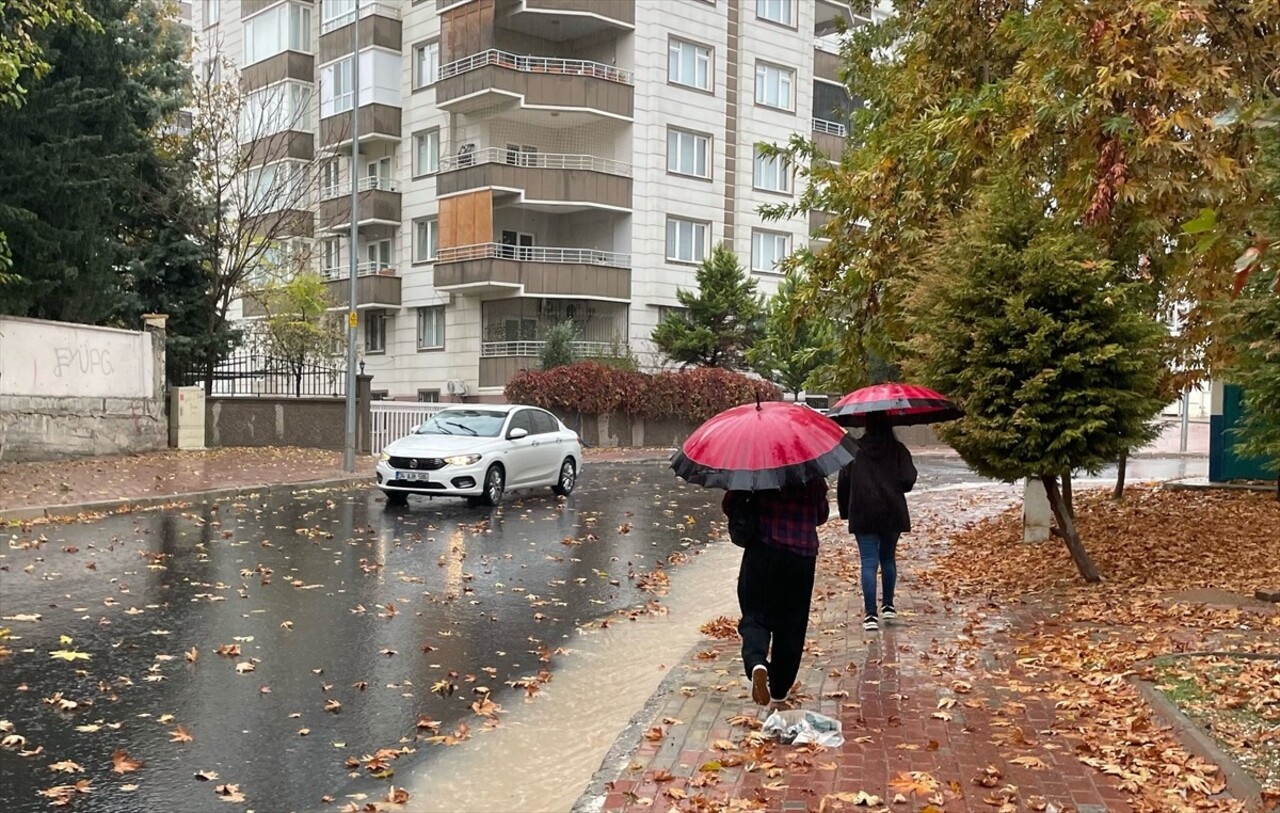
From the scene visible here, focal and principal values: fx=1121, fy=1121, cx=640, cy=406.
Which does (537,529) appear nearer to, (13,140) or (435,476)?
(435,476)

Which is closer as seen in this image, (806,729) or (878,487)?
(806,729)

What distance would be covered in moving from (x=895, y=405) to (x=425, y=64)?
33992 millimetres

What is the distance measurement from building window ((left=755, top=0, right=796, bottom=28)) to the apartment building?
78 mm

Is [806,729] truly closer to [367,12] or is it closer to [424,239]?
[424,239]

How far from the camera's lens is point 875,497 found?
8.30 m

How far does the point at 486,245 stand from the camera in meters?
34.9

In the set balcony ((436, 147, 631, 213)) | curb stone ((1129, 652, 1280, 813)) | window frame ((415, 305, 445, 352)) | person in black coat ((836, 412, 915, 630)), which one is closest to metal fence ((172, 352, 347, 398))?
balcony ((436, 147, 631, 213))

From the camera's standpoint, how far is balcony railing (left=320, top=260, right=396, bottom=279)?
39.3 meters

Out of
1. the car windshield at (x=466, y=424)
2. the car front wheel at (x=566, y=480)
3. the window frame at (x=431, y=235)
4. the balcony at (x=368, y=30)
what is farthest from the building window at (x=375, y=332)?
the car windshield at (x=466, y=424)

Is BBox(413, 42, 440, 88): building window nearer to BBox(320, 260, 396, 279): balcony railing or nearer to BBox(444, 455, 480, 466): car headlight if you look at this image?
BBox(320, 260, 396, 279): balcony railing

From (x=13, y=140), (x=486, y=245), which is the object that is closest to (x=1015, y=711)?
(x=13, y=140)

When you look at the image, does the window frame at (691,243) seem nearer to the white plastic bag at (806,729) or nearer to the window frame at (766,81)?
the window frame at (766,81)

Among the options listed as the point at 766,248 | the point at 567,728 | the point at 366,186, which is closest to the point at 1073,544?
the point at 567,728

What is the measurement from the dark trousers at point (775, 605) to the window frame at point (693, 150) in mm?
31825
